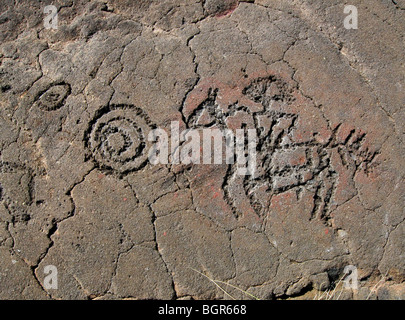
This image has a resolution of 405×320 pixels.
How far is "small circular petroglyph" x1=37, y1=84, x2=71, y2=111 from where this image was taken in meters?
2.34

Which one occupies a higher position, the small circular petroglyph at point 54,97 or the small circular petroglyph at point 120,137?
the small circular petroglyph at point 54,97

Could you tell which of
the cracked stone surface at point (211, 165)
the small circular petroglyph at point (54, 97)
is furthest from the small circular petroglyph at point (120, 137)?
the small circular petroglyph at point (54, 97)

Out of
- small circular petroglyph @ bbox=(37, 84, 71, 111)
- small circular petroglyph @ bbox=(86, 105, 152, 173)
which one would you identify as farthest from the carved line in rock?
small circular petroglyph @ bbox=(37, 84, 71, 111)

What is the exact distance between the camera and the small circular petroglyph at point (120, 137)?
2.23m

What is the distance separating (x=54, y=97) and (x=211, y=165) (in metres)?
1.05

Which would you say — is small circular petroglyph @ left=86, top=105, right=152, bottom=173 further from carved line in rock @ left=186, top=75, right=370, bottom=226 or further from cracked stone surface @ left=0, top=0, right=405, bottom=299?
carved line in rock @ left=186, top=75, right=370, bottom=226

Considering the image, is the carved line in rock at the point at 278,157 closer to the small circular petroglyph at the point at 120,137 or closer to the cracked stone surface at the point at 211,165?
the cracked stone surface at the point at 211,165

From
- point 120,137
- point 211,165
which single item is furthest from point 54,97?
point 211,165

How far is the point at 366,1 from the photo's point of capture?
2523mm

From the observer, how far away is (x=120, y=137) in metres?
2.26

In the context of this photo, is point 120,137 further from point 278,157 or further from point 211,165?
point 278,157

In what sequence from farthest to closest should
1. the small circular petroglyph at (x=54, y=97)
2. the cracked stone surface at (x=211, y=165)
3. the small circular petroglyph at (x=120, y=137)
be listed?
the small circular petroglyph at (x=54, y=97)
the small circular petroglyph at (x=120, y=137)
the cracked stone surface at (x=211, y=165)

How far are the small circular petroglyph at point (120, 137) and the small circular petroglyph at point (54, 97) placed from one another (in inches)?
9.9
